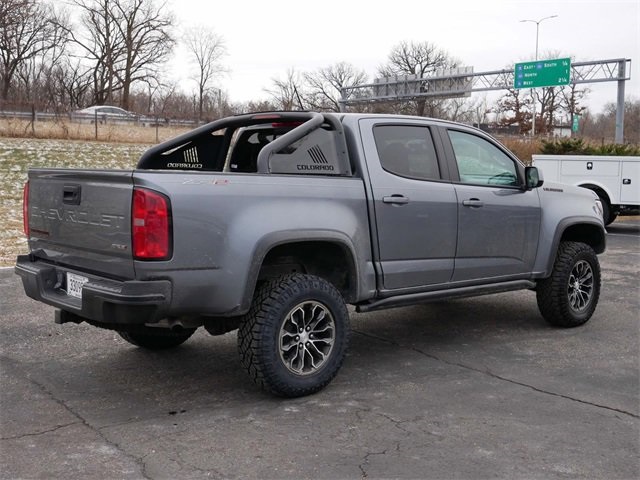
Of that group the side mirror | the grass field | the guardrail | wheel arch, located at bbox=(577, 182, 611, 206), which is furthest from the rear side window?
the guardrail

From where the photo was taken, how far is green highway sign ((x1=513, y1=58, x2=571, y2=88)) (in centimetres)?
3741

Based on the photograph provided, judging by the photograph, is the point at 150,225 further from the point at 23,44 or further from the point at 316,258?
the point at 23,44

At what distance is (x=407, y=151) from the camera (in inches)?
216

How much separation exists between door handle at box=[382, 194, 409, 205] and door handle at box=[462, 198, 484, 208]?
0.65 m

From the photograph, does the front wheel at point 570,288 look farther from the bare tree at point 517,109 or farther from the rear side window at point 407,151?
the bare tree at point 517,109

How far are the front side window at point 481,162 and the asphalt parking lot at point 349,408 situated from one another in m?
1.38

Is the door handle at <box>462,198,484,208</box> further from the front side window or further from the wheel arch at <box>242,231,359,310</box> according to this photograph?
the wheel arch at <box>242,231,359,310</box>

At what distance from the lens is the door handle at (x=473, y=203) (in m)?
5.63

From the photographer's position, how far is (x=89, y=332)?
626cm

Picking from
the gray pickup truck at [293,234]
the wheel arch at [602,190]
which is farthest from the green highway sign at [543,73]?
the gray pickup truck at [293,234]

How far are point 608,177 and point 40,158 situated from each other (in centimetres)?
1733

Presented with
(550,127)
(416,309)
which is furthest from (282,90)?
(416,309)

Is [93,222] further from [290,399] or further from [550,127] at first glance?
[550,127]

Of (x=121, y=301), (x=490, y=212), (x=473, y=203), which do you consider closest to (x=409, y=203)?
(x=473, y=203)
